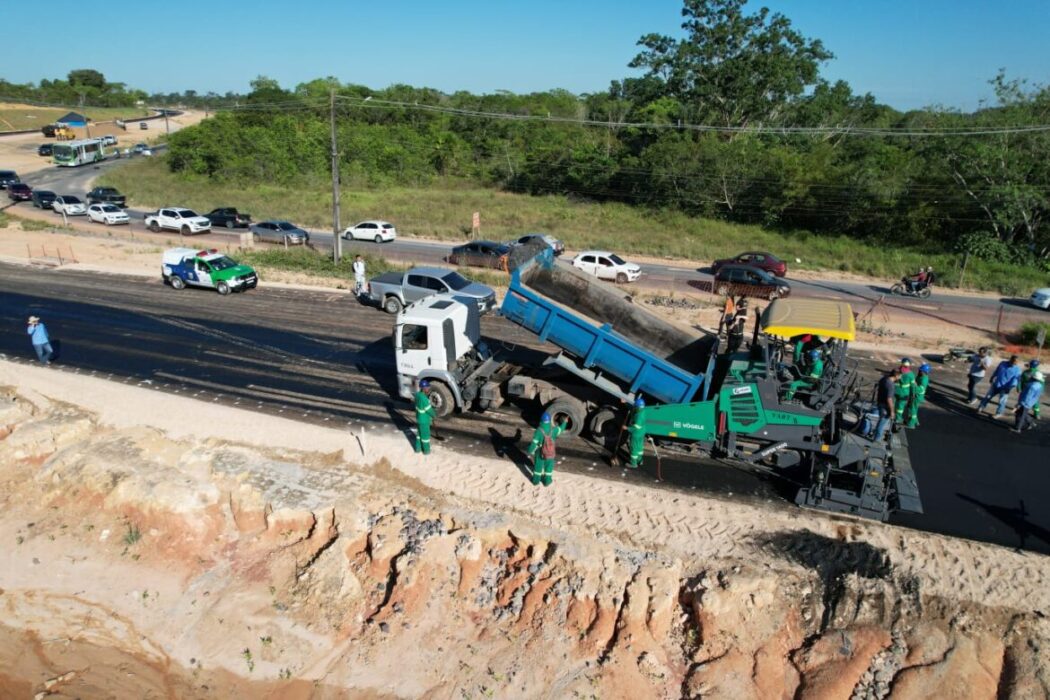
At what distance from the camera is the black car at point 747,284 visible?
25.6 metres

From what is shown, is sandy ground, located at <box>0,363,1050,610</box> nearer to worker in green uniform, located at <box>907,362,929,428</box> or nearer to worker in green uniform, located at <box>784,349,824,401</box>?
worker in green uniform, located at <box>784,349,824,401</box>

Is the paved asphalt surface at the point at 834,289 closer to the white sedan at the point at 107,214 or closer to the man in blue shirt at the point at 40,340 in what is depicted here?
the white sedan at the point at 107,214

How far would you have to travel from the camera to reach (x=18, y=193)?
45031 millimetres

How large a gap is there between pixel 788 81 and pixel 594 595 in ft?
169

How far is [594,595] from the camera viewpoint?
28.9 feet

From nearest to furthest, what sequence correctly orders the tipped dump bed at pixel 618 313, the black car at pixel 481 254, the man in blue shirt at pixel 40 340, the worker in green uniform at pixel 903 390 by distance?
the tipped dump bed at pixel 618 313, the worker in green uniform at pixel 903 390, the man in blue shirt at pixel 40 340, the black car at pixel 481 254

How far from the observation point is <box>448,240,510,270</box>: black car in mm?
Answer: 29625

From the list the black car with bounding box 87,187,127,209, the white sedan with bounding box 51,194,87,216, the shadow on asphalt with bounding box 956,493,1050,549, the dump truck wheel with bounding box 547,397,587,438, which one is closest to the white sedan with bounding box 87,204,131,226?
the white sedan with bounding box 51,194,87,216

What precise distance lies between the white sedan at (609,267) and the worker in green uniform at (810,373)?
16.3m

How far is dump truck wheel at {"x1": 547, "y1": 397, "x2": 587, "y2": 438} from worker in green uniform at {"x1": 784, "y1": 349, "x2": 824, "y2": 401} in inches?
149

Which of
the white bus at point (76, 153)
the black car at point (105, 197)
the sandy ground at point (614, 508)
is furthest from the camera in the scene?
the white bus at point (76, 153)

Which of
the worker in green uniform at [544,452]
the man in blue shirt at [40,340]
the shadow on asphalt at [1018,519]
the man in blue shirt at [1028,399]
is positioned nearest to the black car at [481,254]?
the man in blue shirt at [40,340]

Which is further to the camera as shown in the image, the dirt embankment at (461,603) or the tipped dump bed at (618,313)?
the tipped dump bed at (618,313)

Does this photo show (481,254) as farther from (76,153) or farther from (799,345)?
(76,153)
